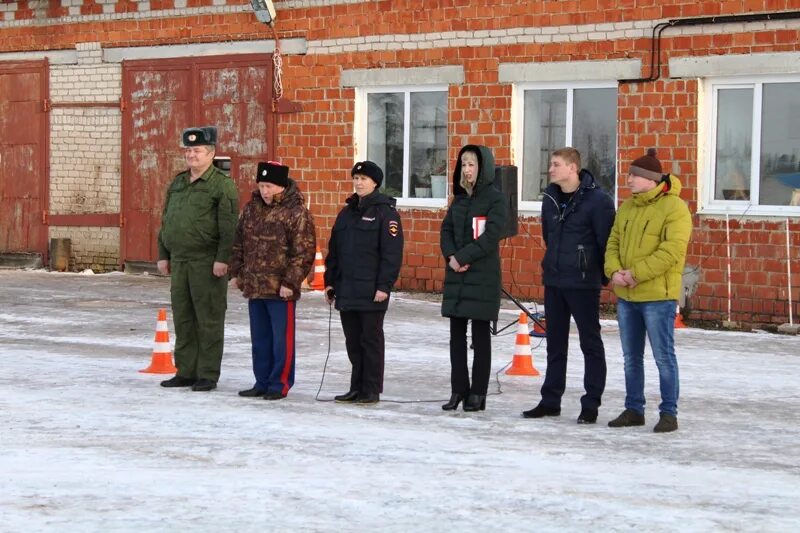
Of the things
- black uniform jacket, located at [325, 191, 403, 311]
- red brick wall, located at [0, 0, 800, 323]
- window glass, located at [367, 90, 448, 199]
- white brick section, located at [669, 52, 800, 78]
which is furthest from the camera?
window glass, located at [367, 90, 448, 199]

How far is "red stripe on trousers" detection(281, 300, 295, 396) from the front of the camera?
10.7 m

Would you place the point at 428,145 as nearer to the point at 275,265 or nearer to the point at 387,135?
the point at 387,135

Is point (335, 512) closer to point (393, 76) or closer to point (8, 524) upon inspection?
point (8, 524)

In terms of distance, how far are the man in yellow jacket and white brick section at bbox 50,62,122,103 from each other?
14.8 metres

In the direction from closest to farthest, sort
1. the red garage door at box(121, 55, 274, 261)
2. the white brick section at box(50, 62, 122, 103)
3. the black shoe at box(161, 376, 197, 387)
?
the black shoe at box(161, 376, 197, 387) → the red garage door at box(121, 55, 274, 261) → the white brick section at box(50, 62, 122, 103)

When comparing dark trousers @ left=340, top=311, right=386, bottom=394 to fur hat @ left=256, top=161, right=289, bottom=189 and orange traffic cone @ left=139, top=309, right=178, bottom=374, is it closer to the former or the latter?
fur hat @ left=256, top=161, right=289, bottom=189

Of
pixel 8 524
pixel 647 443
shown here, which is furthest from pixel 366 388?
pixel 8 524

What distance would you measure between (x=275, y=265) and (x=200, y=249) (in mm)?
747

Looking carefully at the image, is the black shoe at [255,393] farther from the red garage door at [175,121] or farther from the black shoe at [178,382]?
the red garage door at [175,121]

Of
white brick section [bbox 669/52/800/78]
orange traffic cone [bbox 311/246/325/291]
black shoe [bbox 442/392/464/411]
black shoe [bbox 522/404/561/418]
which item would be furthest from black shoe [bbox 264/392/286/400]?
orange traffic cone [bbox 311/246/325/291]

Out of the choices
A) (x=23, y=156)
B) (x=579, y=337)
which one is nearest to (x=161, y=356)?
(x=579, y=337)

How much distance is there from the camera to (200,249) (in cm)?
1112

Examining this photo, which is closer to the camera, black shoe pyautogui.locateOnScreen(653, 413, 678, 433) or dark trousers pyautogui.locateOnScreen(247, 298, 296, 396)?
black shoe pyautogui.locateOnScreen(653, 413, 678, 433)

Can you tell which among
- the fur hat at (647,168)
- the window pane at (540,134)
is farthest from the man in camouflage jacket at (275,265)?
the window pane at (540,134)
